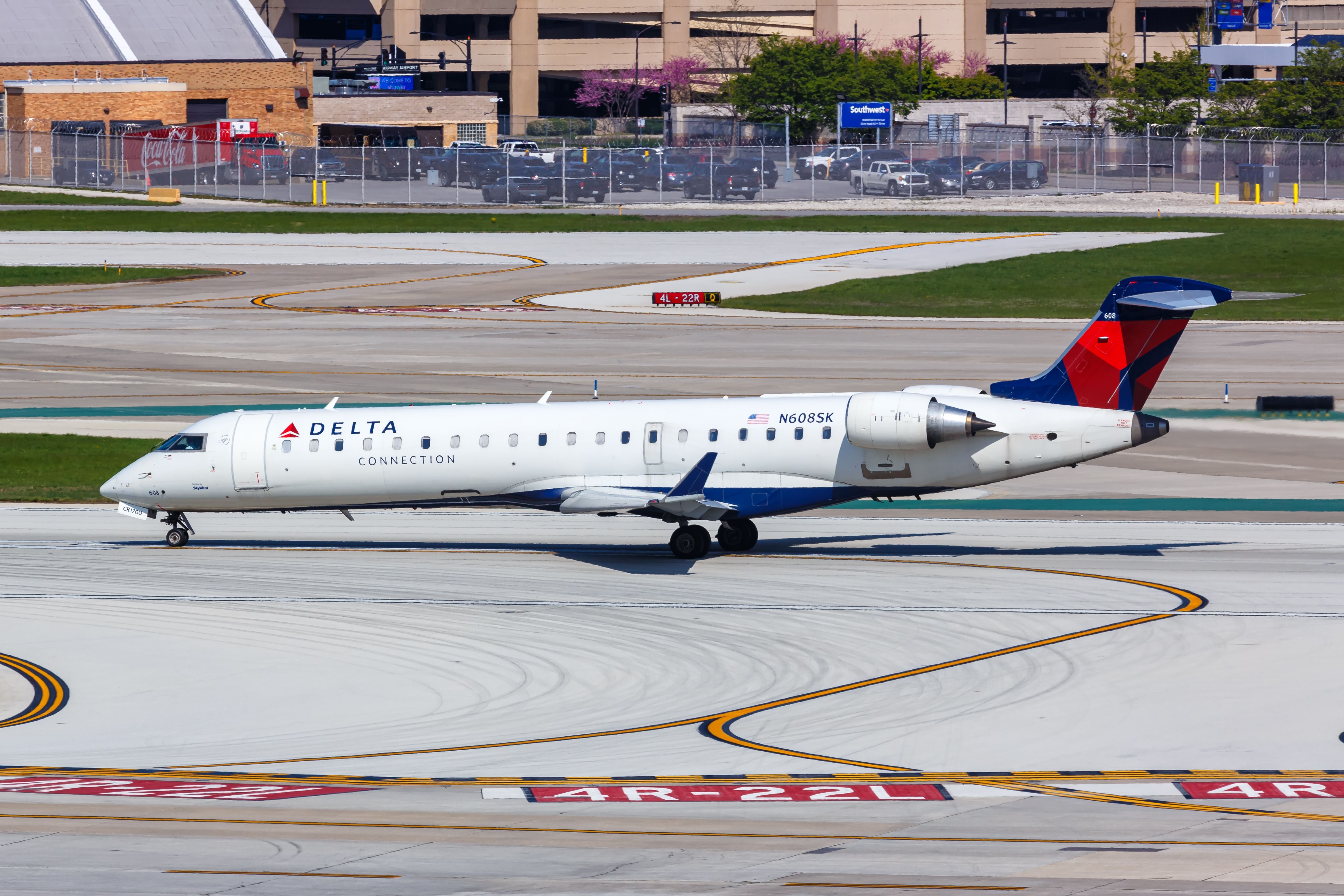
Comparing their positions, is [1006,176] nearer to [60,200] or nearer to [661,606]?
[60,200]

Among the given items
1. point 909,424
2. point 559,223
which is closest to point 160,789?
point 909,424

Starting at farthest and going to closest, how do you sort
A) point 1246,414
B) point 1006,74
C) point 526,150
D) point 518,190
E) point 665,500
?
point 1006,74 < point 526,150 < point 518,190 < point 1246,414 < point 665,500

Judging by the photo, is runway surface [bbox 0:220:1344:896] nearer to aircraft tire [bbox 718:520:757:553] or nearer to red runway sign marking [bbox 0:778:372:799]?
red runway sign marking [bbox 0:778:372:799]

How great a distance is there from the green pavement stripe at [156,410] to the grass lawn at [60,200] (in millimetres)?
Result: 68711

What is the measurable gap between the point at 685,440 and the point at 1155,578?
9.32 m

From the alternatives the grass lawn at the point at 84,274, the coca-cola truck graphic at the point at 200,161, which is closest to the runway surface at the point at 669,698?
the grass lawn at the point at 84,274

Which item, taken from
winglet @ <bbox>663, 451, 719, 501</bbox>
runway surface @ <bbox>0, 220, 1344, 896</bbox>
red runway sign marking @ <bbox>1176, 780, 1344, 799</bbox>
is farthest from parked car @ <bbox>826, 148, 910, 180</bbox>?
red runway sign marking @ <bbox>1176, 780, 1344, 799</bbox>

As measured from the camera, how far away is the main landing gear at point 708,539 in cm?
3528

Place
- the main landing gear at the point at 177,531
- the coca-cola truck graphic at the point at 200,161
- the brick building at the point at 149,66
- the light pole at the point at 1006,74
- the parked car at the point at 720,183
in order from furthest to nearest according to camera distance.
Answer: the light pole at the point at 1006,74 < the brick building at the point at 149,66 < the coca-cola truck graphic at the point at 200,161 < the parked car at the point at 720,183 < the main landing gear at the point at 177,531

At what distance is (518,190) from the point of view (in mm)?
120188

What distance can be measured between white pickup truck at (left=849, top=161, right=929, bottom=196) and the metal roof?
5763 centimetres

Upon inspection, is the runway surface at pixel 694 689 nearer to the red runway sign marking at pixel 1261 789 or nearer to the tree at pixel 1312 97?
the red runway sign marking at pixel 1261 789

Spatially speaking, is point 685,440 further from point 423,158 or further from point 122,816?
point 423,158

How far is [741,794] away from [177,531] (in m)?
21.4
